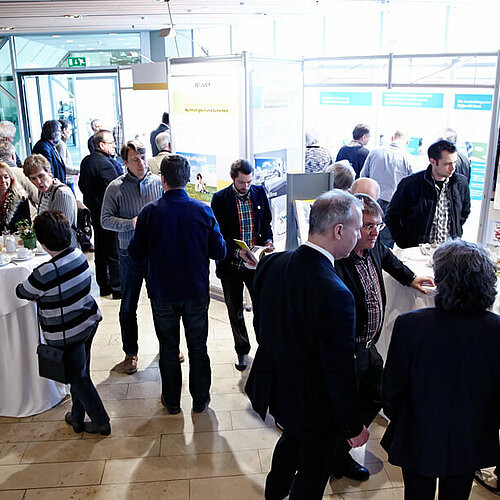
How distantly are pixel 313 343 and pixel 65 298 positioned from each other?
1478 millimetres

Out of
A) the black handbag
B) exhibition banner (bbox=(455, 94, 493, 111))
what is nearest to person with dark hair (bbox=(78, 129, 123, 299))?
the black handbag

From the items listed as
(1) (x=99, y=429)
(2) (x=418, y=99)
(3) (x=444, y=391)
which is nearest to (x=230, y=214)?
(1) (x=99, y=429)

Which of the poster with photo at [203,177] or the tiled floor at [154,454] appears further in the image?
the poster with photo at [203,177]

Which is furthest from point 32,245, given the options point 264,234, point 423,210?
point 423,210

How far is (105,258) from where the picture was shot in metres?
5.41

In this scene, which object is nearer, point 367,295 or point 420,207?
point 367,295

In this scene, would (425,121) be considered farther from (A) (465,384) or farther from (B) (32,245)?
(A) (465,384)

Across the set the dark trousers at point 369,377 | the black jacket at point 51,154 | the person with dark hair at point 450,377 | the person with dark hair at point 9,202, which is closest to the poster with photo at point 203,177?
the person with dark hair at point 9,202

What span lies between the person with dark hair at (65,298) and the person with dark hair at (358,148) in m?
3.95

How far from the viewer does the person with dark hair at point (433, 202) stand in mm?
3703

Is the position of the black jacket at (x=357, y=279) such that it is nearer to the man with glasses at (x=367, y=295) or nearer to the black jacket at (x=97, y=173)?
the man with glasses at (x=367, y=295)

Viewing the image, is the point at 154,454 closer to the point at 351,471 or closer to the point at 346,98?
the point at 351,471

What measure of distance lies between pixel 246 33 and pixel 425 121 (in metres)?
6.12

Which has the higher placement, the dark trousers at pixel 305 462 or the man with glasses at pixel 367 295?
the man with glasses at pixel 367 295
